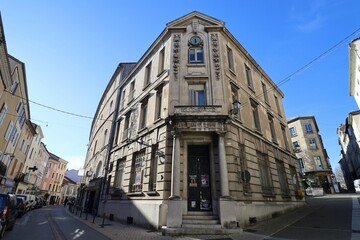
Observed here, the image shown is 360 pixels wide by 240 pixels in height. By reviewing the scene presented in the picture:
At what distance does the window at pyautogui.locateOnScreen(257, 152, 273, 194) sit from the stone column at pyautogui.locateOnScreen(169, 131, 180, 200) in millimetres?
6792

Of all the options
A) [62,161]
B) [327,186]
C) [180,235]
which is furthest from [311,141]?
[62,161]

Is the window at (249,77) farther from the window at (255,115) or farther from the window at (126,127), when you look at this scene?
the window at (126,127)

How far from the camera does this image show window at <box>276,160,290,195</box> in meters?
15.7

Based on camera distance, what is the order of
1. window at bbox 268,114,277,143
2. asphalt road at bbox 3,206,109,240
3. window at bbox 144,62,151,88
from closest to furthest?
1. asphalt road at bbox 3,206,109,240
2. window at bbox 144,62,151,88
3. window at bbox 268,114,277,143

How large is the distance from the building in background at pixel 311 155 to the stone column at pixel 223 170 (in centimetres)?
3159

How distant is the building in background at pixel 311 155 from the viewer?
3676 cm

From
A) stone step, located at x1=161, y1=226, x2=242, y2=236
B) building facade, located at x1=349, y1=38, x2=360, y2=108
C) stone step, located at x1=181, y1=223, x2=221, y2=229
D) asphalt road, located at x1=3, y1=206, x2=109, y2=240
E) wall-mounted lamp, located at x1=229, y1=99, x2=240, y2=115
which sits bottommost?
asphalt road, located at x1=3, y1=206, x2=109, y2=240

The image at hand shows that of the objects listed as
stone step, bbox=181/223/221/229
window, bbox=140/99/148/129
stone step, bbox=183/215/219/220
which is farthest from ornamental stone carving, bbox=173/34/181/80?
stone step, bbox=181/223/221/229

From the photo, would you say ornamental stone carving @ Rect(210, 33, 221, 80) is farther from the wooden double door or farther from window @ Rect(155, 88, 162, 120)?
the wooden double door

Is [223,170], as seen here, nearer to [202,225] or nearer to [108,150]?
[202,225]

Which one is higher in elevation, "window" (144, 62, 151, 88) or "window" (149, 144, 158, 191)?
"window" (144, 62, 151, 88)

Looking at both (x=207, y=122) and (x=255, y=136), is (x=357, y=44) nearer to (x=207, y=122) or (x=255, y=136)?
(x=255, y=136)

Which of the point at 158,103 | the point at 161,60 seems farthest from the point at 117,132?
the point at 161,60

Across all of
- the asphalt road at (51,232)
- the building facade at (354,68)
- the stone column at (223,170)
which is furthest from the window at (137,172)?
the building facade at (354,68)
